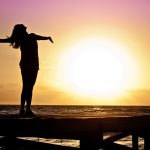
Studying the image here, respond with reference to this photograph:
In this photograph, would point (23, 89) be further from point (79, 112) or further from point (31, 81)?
point (79, 112)

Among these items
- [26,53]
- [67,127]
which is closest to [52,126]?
[67,127]

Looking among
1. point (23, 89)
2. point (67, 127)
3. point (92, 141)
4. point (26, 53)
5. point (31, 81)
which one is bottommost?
point (92, 141)

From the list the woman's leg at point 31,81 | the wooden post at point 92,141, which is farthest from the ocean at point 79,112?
the wooden post at point 92,141

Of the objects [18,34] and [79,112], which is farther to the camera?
[79,112]

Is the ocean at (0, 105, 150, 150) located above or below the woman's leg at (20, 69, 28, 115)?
below

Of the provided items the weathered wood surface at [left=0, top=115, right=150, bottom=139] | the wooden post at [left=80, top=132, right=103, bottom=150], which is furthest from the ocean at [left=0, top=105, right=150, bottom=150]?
A: the weathered wood surface at [left=0, top=115, right=150, bottom=139]

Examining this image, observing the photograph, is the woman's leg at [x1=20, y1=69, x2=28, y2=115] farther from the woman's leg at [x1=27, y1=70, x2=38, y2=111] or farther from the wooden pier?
the wooden pier

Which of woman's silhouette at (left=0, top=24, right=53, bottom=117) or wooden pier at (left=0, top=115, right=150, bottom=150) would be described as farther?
woman's silhouette at (left=0, top=24, right=53, bottom=117)

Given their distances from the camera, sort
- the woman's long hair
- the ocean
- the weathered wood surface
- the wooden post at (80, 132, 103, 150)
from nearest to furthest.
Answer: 1. the weathered wood surface
2. the wooden post at (80, 132, 103, 150)
3. the woman's long hair
4. the ocean

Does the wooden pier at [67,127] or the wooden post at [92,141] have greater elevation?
the wooden pier at [67,127]

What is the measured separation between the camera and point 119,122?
25.3ft

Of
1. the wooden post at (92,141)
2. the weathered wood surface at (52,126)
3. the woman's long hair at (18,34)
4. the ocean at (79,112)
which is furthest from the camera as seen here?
the ocean at (79,112)

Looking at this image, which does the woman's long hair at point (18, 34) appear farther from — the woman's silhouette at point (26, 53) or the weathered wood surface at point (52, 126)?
the weathered wood surface at point (52, 126)

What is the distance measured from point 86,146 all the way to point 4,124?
71.7 inches
